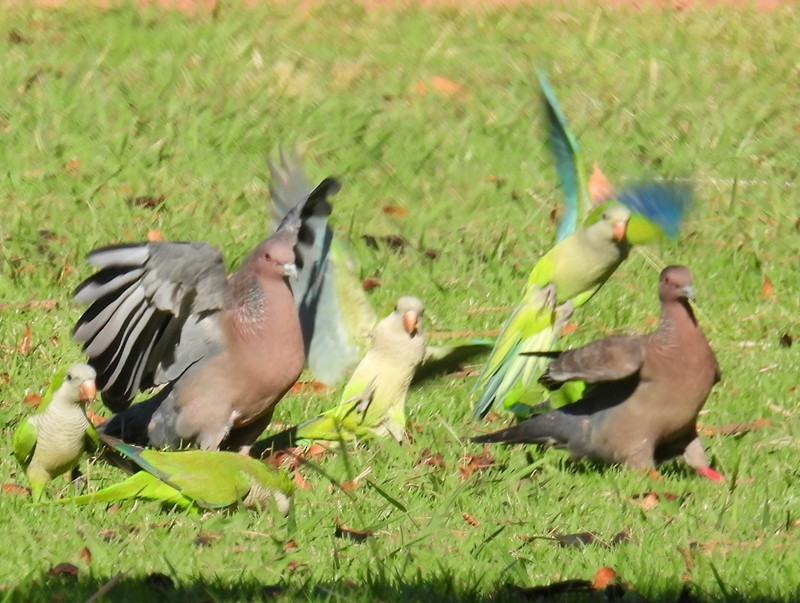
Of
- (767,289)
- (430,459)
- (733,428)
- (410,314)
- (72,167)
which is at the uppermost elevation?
(410,314)

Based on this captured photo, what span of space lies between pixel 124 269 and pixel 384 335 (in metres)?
1.45

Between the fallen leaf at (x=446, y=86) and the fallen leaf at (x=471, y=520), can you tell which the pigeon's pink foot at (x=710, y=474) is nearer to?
the fallen leaf at (x=471, y=520)

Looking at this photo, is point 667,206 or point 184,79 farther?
point 184,79

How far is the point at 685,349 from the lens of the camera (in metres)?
6.17

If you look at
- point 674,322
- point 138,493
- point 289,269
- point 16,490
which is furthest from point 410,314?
point 16,490

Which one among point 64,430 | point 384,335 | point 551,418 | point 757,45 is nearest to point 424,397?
point 384,335

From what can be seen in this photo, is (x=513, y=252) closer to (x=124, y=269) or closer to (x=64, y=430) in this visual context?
(x=124, y=269)

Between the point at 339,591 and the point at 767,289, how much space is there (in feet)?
16.4

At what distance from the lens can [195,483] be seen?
5.36m

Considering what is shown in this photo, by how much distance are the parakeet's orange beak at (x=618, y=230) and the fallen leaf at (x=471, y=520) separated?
6.86 feet

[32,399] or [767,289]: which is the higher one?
[32,399]

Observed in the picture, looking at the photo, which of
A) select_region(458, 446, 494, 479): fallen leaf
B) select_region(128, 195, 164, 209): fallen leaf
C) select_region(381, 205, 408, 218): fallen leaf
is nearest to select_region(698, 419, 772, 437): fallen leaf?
select_region(458, 446, 494, 479): fallen leaf

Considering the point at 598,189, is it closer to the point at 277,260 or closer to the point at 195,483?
the point at 277,260

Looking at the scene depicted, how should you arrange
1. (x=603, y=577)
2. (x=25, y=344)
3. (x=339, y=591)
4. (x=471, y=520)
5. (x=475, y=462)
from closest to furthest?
1. (x=339, y=591)
2. (x=603, y=577)
3. (x=471, y=520)
4. (x=475, y=462)
5. (x=25, y=344)
